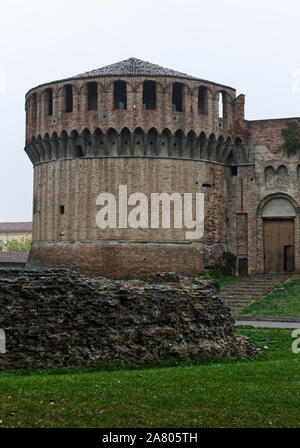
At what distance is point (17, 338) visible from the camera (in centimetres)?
1062

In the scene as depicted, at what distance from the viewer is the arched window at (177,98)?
107 ft

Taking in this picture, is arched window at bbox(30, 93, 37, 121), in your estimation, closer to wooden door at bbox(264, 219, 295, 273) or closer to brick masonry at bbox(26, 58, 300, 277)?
brick masonry at bbox(26, 58, 300, 277)

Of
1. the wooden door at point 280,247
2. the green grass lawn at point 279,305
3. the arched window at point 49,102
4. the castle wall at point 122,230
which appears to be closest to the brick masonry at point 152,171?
the castle wall at point 122,230

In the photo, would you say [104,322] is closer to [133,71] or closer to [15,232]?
[133,71]

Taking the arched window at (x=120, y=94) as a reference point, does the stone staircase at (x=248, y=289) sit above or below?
below

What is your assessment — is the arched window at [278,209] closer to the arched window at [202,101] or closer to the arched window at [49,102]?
the arched window at [202,101]

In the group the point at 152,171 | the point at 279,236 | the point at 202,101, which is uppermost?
the point at 202,101

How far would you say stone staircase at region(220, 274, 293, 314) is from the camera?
25.0 meters

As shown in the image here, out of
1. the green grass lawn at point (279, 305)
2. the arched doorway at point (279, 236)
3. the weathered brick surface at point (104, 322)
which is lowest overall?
the green grass lawn at point (279, 305)

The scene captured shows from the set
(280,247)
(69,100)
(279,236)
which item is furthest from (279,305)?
(69,100)

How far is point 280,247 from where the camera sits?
3278 cm

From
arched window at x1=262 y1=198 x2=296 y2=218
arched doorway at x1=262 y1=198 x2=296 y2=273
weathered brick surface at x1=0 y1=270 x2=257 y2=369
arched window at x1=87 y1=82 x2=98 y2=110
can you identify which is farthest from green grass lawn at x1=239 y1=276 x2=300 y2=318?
Result: arched window at x1=87 y1=82 x2=98 y2=110

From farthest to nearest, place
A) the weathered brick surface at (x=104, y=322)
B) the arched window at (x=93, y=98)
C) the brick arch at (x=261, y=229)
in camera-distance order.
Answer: the arched window at (x=93, y=98), the brick arch at (x=261, y=229), the weathered brick surface at (x=104, y=322)

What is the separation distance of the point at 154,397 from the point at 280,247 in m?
25.3
